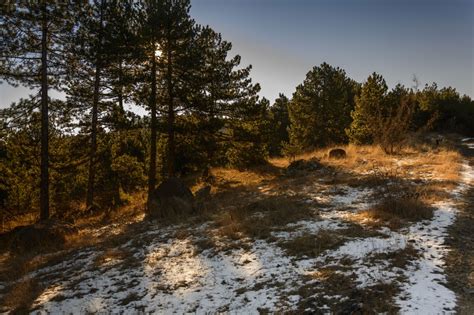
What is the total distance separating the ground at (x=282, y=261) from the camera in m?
5.13

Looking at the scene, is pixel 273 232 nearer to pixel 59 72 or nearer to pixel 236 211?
pixel 236 211

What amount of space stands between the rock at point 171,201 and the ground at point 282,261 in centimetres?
72

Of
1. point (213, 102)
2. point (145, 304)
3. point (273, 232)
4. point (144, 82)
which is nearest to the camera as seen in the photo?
point (145, 304)

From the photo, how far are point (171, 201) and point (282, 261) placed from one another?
646 centimetres

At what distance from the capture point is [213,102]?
1733 cm

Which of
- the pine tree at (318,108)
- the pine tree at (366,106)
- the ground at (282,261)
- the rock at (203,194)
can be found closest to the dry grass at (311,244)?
the ground at (282,261)

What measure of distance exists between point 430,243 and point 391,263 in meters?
1.27

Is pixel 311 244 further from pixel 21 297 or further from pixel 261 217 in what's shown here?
pixel 21 297

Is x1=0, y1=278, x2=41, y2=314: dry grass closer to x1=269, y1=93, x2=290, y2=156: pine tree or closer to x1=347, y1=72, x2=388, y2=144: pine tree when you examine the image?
x1=347, y1=72, x2=388, y2=144: pine tree

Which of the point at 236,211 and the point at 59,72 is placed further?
the point at 59,72

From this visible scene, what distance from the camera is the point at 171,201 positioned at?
1214cm

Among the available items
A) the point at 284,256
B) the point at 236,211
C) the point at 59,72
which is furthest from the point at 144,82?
the point at 284,256

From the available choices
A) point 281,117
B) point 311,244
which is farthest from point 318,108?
point 311,244

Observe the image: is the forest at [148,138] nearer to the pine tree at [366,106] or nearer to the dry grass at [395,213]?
the dry grass at [395,213]
